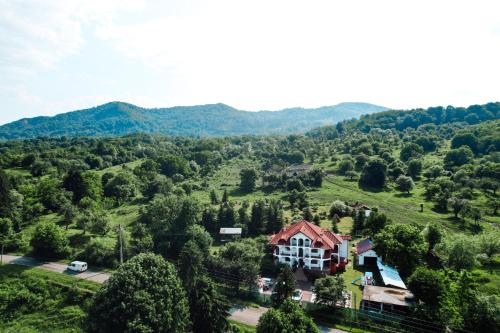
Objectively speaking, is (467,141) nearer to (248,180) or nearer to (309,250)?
(248,180)

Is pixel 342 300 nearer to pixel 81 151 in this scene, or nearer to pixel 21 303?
pixel 21 303

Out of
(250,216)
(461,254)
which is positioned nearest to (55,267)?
(250,216)

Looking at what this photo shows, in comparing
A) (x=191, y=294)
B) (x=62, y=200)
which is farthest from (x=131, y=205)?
(x=191, y=294)

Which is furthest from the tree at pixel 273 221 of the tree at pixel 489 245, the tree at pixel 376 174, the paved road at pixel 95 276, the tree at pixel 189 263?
the tree at pixel 376 174

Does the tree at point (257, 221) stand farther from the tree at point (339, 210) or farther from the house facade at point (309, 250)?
the tree at point (339, 210)

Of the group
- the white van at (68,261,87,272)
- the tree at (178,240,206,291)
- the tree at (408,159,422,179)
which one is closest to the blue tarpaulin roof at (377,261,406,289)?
the tree at (178,240,206,291)

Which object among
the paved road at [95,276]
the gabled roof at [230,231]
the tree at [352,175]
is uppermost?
the tree at [352,175]
